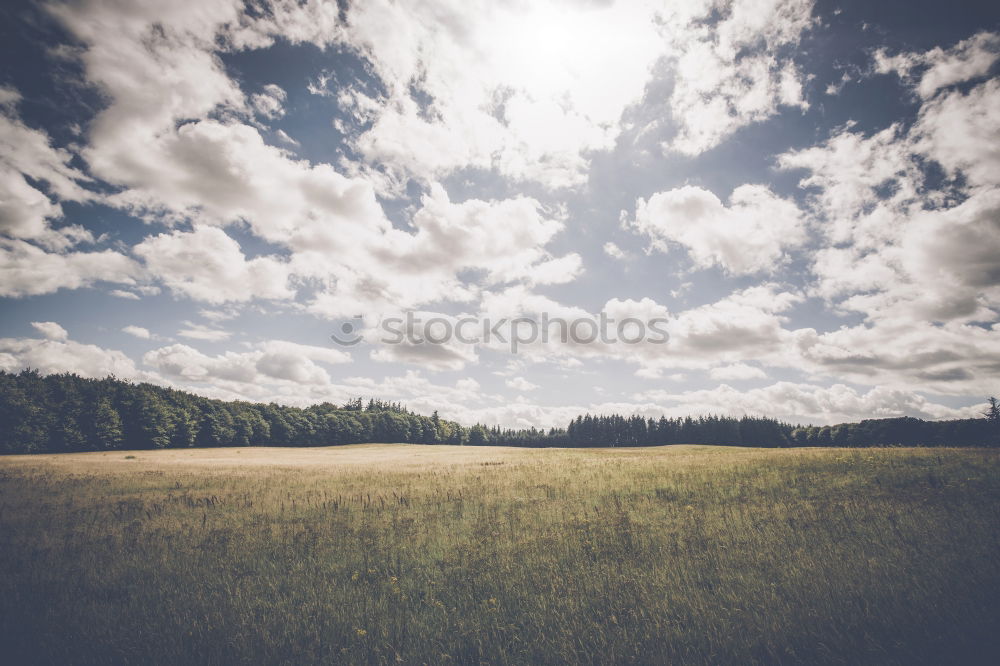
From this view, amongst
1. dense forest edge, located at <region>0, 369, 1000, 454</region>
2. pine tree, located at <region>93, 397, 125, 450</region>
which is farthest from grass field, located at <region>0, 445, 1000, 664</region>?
pine tree, located at <region>93, 397, 125, 450</region>

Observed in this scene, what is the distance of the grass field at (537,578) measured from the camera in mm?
4527

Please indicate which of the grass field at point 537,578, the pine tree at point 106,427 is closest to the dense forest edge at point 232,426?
the pine tree at point 106,427

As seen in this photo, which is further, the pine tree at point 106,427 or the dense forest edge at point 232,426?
the pine tree at point 106,427

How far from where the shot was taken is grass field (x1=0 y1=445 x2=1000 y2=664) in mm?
4527

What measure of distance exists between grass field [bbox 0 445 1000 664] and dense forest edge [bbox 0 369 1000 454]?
20.1 m

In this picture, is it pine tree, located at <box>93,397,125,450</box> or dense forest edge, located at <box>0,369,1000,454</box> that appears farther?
pine tree, located at <box>93,397,125,450</box>

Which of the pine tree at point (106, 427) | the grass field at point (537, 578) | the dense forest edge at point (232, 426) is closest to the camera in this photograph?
the grass field at point (537, 578)

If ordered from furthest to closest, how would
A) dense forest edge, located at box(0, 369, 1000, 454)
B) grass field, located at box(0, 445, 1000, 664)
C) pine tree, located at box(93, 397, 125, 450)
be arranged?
pine tree, located at box(93, 397, 125, 450) < dense forest edge, located at box(0, 369, 1000, 454) < grass field, located at box(0, 445, 1000, 664)

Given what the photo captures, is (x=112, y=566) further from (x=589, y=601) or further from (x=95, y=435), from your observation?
(x=95, y=435)

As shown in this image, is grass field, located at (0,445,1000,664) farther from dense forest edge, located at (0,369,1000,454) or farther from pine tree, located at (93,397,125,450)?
pine tree, located at (93,397,125,450)

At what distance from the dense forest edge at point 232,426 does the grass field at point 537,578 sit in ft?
65.9

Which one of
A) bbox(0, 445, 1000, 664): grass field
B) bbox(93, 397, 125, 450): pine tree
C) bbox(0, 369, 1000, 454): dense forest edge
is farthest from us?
bbox(93, 397, 125, 450): pine tree

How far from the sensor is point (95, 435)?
59.8 metres

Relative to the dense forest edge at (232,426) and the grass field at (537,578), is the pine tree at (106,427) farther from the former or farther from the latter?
the grass field at (537,578)
